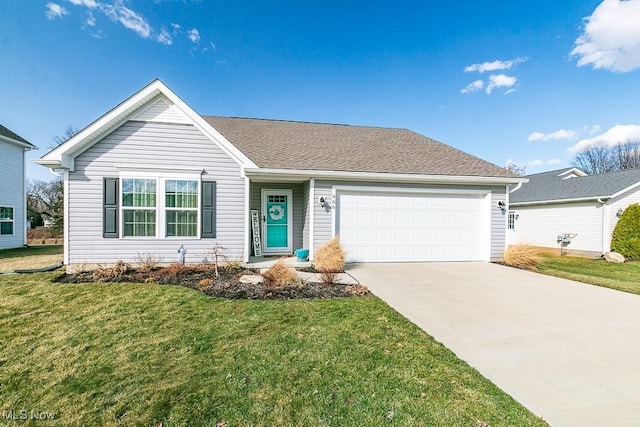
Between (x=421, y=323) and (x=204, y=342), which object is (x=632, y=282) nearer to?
(x=421, y=323)

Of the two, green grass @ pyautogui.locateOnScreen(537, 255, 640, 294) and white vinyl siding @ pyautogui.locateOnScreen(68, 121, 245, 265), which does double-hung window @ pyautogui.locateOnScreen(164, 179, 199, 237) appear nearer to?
white vinyl siding @ pyautogui.locateOnScreen(68, 121, 245, 265)

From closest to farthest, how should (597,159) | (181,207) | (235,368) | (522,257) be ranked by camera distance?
(235,368)
(181,207)
(522,257)
(597,159)

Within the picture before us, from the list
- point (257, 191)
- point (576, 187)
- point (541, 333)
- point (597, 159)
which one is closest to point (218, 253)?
point (257, 191)

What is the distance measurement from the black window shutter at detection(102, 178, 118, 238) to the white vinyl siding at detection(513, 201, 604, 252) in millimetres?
15389

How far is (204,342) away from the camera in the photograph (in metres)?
3.84

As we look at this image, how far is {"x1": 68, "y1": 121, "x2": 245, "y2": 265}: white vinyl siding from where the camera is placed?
7.68m

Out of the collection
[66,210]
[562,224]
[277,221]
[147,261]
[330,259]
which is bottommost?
[147,261]

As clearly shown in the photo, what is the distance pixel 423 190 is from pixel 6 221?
19010 mm

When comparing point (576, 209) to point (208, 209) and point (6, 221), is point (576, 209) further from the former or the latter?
point (6, 221)

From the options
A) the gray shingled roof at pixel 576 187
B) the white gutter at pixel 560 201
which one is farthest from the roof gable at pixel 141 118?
the gray shingled roof at pixel 576 187

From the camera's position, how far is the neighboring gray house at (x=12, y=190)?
13414mm

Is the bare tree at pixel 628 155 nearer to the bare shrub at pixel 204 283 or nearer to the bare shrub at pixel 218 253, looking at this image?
the bare shrub at pixel 218 253

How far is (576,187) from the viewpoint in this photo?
15500 mm

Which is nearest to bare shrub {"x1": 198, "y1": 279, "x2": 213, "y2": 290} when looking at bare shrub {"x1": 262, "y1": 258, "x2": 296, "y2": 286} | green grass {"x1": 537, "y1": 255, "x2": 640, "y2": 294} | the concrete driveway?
bare shrub {"x1": 262, "y1": 258, "x2": 296, "y2": 286}
